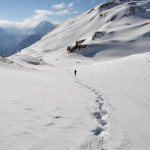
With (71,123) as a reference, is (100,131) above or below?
below

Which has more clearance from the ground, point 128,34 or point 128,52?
point 128,34

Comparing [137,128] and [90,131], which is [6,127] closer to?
[90,131]

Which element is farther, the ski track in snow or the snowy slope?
the ski track in snow

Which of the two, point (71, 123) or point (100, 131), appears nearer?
point (100, 131)

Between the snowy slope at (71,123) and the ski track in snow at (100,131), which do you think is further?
the ski track in snow at (100,131)

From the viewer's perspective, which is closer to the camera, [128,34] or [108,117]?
[108,117]

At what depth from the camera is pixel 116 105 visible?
18.6 m

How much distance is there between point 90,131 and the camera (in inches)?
475

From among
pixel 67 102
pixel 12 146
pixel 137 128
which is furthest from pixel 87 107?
pixel 12 146

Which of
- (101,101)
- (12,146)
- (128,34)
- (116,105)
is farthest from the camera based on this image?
(128,34)

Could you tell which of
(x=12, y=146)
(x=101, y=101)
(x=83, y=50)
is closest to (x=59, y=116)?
(x=12, y=146)

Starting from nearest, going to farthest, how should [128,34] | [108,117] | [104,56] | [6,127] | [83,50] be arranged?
[6,127]
[108,117]
[104,56]
[83,50]
[128,34]

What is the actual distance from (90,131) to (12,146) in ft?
14.2

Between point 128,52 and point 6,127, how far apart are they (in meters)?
119
